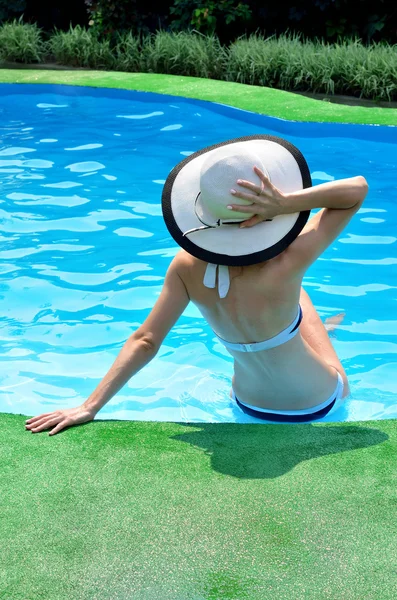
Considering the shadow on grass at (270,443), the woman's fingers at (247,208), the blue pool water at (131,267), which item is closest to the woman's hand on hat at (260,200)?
the woman's fingers at (247,208)

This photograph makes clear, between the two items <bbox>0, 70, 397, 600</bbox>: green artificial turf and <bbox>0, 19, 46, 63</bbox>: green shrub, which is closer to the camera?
<bbox>0, 70, 397, 600</bbox>: green artificial turf

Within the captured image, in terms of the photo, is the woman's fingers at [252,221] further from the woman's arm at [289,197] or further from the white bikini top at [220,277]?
the white bikini top at [220,277]

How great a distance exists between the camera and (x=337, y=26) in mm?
13477

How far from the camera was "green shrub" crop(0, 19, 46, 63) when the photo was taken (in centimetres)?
1433

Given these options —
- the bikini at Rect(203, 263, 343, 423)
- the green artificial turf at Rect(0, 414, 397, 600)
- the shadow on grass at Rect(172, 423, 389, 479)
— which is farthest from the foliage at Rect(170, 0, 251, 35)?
the green artificial turf at Rect(0, 414, 397, 600)

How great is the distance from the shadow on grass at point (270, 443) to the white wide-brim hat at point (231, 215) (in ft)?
2.24

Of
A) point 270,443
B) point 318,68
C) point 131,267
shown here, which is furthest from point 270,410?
point 318,68

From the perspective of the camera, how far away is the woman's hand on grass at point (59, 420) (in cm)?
307

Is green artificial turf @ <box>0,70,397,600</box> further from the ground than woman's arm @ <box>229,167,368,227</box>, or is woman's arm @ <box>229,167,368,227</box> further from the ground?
woman's arm @ <box>229,167,368,227</box>

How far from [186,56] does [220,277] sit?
1068cm

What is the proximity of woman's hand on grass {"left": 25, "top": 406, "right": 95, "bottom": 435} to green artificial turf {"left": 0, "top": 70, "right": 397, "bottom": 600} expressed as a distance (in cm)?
4

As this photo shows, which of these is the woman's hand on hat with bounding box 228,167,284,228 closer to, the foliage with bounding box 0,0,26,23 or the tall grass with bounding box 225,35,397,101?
the tall grass with bounding box 225,35,397,101

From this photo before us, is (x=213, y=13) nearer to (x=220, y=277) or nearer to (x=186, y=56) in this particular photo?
(x=186, y=56)

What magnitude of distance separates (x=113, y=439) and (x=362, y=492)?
3.13ft
